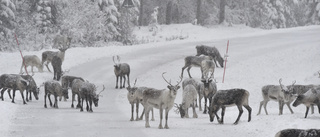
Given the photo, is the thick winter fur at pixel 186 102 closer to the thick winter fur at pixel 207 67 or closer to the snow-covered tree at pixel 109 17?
the thick winter fur at pixel 207 67

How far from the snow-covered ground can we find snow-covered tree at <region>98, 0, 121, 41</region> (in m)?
6.03

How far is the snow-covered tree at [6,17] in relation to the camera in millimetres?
44000

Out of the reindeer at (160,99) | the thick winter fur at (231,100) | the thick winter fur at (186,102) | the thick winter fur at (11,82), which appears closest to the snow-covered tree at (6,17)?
the thick winter fur at (11,82)

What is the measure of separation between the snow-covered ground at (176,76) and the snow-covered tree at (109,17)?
6.03 metres

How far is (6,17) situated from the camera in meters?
Answer: 44.6

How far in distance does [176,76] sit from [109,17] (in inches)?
804

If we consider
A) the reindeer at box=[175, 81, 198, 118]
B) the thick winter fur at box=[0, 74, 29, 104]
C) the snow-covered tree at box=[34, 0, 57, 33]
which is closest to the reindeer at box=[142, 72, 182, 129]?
the reindeer at box=[175, 81, 198, 118]

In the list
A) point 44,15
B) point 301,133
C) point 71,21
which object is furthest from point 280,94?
point 44,15

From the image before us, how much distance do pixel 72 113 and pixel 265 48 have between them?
71.2 feet

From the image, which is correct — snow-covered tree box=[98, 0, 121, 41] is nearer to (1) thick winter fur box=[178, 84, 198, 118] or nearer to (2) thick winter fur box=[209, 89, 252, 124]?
(1) thick winter fur box=[178, 84, 198, 118]

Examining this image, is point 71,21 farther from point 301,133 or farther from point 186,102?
point 301,133

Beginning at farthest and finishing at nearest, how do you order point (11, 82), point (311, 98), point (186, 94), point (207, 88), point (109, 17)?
point (109, 17) → point (11, 82) → point (207, 88) → point (186, 94) → point (311, 98)

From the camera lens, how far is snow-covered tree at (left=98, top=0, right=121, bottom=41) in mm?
46997

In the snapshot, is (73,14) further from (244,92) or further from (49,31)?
(244,92)
